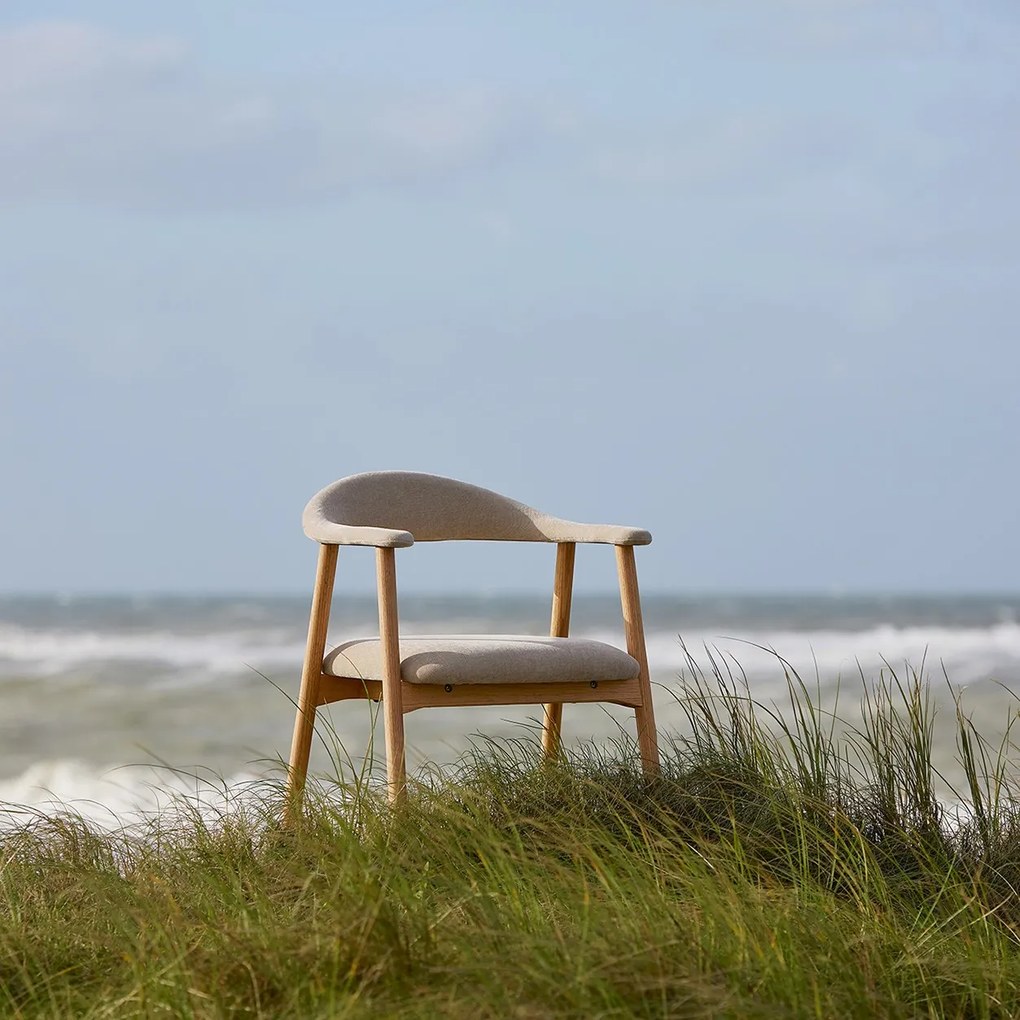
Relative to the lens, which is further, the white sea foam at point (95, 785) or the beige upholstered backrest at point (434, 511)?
the white sea foam at point (95, 785)

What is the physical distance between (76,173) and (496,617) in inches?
314

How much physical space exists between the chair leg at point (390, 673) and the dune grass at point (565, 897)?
10 centimetres

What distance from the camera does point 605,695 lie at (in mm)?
2912

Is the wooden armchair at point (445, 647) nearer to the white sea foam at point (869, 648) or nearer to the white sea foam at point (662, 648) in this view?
the white sea foam at point (869, 648)

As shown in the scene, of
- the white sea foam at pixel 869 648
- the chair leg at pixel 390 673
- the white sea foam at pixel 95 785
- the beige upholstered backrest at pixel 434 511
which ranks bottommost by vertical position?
the white sea foam at pixel 869 648

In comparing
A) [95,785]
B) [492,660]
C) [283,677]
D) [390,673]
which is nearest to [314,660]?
[390,673]

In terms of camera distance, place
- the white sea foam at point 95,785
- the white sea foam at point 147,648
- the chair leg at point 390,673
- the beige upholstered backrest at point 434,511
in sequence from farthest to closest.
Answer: the white sea foam at point 147,648
the white sea foam at point 95,785
the beige upholstered backrest at point 434,511
the chair leg at point 390,673

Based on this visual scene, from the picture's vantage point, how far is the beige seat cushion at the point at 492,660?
8.95ft

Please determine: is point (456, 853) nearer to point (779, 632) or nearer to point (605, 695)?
point (605, 695)

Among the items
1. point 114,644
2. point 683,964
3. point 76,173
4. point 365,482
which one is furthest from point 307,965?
point 114,644

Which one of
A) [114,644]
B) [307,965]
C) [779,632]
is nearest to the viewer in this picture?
[307,965]

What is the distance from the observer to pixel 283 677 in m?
9.95

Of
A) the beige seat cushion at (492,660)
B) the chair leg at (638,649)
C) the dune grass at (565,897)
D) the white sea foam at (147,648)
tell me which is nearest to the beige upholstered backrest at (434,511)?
the chair leg at (638,649)

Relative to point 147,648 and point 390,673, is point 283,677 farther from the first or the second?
point 390,673
